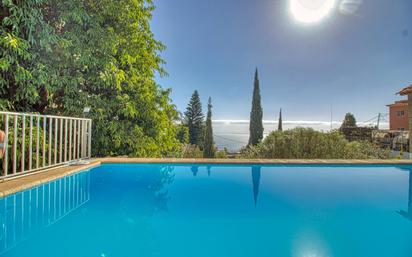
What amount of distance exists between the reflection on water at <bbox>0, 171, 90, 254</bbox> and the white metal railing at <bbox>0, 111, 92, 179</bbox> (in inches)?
19.7

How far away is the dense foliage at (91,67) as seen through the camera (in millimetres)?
4309

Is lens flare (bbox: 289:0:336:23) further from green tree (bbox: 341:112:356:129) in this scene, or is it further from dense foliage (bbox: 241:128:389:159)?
green tree (bbox: 341:112:356:129)

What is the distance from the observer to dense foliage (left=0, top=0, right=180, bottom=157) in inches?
170

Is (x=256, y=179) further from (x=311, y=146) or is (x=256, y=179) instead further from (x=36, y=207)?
(x=311, y=146)

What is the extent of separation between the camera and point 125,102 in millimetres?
5715

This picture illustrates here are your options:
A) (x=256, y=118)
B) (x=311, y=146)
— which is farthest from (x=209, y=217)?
(x=256, y=118)

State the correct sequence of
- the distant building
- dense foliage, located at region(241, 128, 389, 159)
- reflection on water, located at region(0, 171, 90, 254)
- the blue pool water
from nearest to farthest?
the blue pool water, reflection on water, located at region(0, 171, 90, 254), dense foliage, located at region(241, 128, 389, 159), the distant building

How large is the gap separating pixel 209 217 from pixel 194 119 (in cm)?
2673

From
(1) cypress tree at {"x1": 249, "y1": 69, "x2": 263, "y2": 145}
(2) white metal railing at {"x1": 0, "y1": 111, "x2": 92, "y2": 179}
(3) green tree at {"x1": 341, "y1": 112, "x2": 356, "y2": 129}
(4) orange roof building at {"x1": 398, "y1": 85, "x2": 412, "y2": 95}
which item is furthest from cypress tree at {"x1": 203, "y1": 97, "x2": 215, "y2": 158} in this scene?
(3) green tree at {"x1": 341, "y1": 112, "x2": 356, "y2": 129}

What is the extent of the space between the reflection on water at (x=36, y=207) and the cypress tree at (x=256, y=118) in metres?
17.9

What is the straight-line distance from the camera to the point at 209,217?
236cm

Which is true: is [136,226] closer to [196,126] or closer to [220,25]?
[220,25]

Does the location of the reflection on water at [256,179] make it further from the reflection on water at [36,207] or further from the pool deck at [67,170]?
the reflection on water at [36,207]

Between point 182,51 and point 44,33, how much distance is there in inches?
404
